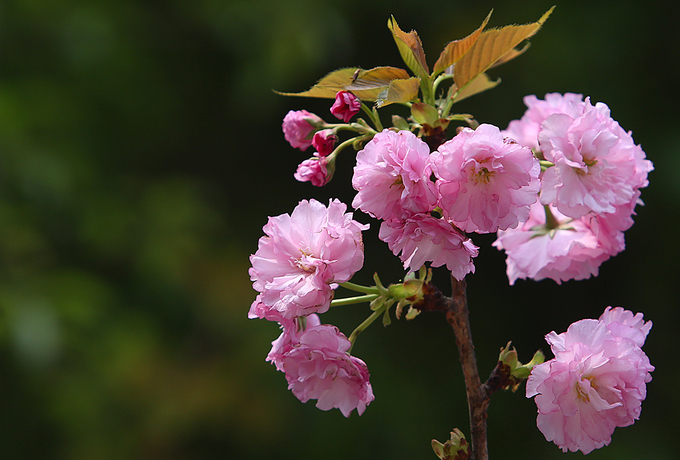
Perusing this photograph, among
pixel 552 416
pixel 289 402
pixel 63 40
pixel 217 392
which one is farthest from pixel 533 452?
pixel 63 40

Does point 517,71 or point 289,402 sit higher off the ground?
point 517,71

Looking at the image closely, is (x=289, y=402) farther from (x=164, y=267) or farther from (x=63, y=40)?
(x=63, y=40)

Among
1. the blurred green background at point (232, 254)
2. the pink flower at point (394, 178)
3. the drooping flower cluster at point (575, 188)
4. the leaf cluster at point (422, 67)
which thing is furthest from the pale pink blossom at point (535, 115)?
the blurred green background at point (232, 254)

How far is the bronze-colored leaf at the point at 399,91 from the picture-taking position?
0.45 m

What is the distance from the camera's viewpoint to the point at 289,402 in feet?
6.28

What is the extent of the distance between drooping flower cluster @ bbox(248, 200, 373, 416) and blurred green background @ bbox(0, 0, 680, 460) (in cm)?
128

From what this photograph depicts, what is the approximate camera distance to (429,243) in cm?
42

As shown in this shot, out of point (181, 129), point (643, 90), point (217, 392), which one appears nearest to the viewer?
point (643, 90)

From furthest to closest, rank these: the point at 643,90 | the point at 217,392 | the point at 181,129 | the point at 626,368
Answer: the point at 181,129
the point at 217,392
the point at 643,90
the point at 626,368

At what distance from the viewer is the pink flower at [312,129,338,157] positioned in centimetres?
50

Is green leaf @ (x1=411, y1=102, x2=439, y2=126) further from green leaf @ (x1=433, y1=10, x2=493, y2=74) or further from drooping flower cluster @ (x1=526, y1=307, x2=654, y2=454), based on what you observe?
drooping flower cluster @ (x1=526, y1=307, x2=654, y2=454)

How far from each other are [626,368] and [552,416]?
0.06 metres

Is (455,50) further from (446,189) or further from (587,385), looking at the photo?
(587,385)

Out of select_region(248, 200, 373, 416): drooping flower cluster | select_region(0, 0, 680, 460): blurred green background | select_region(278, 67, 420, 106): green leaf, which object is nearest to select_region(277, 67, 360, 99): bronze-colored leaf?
select_region(278, 67, 420, 106): green leaf
